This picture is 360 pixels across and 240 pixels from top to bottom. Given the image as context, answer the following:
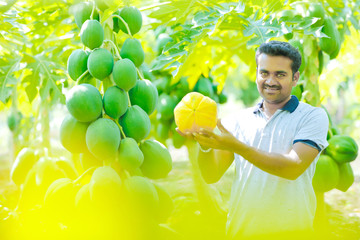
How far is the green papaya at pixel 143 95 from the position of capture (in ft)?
5.16

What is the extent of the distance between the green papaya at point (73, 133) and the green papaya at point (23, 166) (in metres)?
1.28

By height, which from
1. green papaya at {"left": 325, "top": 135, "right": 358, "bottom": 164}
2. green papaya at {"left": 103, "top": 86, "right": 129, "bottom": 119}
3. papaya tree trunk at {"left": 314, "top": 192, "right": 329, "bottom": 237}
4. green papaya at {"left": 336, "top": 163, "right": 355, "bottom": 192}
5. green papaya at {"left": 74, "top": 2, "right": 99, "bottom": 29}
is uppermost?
green papaya at {"left": 74, "top": 2, "right": 99, "bottom": 29}

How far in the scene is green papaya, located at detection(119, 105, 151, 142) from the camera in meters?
1.49

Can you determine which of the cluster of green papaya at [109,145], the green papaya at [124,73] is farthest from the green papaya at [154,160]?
the green papaya at [124,73]

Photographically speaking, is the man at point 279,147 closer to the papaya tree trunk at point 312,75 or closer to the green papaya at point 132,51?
the green papaya at point 132,51

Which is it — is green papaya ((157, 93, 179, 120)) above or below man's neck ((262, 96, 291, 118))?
below

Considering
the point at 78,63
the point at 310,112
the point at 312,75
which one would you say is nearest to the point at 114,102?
the point at 78,63

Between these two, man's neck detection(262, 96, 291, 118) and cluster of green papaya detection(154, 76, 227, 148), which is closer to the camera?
man's neck detection(262, 96, 291, 118)

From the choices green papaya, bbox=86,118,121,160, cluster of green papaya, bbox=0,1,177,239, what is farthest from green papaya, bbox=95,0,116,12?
green papaya, bbox=86,118,121,160

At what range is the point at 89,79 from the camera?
1599 mm

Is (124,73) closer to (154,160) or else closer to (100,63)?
(100,63)

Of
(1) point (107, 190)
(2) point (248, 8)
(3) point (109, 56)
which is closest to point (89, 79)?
(3) point (109, 56)

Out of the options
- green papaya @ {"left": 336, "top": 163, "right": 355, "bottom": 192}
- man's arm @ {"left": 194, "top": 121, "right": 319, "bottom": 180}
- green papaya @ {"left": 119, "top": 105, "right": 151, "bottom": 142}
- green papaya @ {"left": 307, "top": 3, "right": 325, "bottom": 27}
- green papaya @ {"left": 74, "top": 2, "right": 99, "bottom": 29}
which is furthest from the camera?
green papaya @ {"left": 336, "top": 163, "right": 355, "bottom": 192}

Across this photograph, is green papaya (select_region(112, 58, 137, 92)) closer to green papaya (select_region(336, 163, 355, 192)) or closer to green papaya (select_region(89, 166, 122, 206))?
green papaya (select_region(89, 166, 122, 206))
